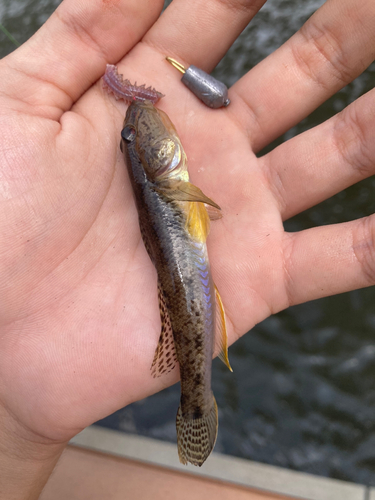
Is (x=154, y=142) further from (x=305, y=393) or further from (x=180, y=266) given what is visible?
(x=305, y=393)

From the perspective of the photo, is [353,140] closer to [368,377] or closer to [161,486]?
[368,377]

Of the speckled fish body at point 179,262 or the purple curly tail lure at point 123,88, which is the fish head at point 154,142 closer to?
the speckled fish body at point 179,262

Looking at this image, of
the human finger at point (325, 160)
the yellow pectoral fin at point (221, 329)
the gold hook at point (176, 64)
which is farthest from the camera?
the gold hook at point (176, 64)

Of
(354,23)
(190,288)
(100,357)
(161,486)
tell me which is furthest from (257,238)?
(161,486)

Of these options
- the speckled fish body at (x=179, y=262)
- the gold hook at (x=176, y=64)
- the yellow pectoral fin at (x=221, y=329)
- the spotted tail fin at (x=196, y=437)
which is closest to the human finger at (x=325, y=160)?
the speckled fish body at (x=179, y=262)

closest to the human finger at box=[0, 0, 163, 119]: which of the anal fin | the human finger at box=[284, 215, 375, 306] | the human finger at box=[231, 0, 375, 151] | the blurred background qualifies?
the human finger at box=[231, 0, 375, 151]

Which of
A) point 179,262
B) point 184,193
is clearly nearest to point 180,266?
point 179,262

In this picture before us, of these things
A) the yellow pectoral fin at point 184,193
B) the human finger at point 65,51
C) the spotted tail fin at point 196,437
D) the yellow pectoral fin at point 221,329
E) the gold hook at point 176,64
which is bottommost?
the spotted tail fin at point 196,437
